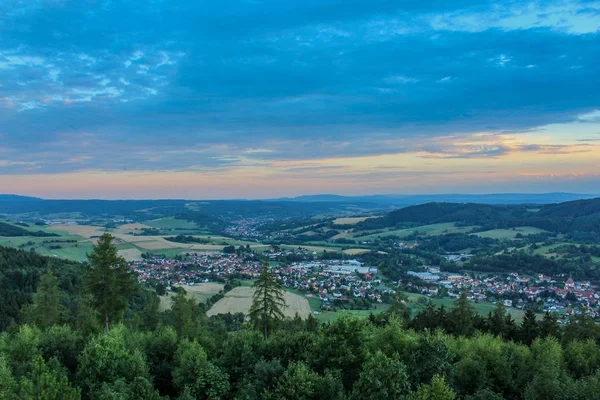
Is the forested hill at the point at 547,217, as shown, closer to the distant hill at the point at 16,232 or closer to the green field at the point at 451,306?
the green field at the point at 451,306

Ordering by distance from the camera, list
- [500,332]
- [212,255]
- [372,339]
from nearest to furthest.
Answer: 1. [372,339]
2. [500,332]
3. [212,255]

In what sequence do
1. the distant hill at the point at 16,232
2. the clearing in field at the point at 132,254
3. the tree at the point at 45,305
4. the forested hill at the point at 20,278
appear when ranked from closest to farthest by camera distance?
the tree at the point at 45,305, the forested hill at the point at 20,278, the clearing in field at the point at 132,254, the distant hill at the point at 16,232

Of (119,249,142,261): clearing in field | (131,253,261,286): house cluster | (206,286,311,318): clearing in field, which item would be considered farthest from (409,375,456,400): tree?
(119,249,142,261): clearing in field

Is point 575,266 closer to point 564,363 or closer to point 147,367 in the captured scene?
point 564,363

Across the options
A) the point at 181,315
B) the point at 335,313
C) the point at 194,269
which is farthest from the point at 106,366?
the point at 194,269

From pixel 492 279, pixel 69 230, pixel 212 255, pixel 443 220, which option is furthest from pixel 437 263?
pixel 69 230

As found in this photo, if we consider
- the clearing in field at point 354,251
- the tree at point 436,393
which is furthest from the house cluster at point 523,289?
the tree at point 436,393

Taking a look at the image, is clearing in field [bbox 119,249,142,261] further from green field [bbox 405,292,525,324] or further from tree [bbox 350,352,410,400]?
tree [bbox 350,352,410,400]
